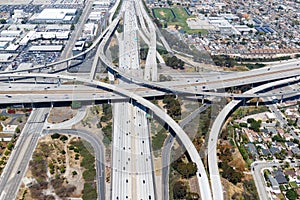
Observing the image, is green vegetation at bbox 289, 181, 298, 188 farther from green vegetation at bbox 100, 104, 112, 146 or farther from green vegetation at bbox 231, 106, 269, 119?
green vegetation at bbox 100, 104, 112, 146

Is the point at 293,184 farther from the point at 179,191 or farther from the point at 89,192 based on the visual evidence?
the point at 89,192

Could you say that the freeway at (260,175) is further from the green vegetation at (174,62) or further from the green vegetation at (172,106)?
the green vegetation at (174,62)

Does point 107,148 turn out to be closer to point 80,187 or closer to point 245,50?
point 80,187

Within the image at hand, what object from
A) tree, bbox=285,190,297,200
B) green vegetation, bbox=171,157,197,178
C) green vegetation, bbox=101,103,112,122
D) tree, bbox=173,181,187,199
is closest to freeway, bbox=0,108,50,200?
green vegetation, bbox=101,103,112,122

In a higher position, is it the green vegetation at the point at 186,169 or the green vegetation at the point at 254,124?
the green vegetation at the point at 254,124

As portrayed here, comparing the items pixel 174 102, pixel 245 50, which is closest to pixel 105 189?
pixel 174 102

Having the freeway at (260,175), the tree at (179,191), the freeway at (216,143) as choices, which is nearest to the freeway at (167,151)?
the tree at (179,191)

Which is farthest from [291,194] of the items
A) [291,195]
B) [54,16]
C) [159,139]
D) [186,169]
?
[54,16]
